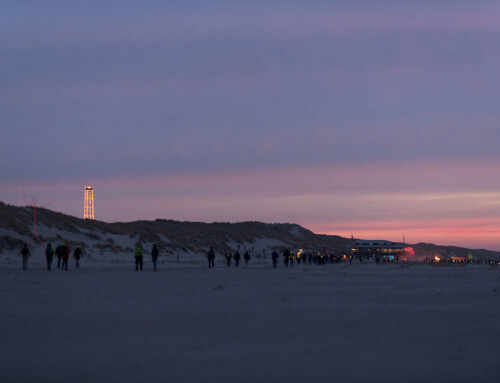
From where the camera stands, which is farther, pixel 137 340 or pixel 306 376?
pixel 137 340

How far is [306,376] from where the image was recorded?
725 cm

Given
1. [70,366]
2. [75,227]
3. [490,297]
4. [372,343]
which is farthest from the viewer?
[75,227]

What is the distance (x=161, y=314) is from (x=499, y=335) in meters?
5.75

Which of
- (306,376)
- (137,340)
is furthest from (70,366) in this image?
(306,376)

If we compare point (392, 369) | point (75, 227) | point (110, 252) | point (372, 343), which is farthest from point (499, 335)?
point (75, 227)

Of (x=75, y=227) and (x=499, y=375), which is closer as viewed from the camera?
(x=499, y=375)

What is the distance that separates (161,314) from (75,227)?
77.7 metres

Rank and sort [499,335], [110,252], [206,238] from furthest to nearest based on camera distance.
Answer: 1. [206,238]
2. [110,252]
3. [499,335]

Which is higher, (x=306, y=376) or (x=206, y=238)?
(x=206, y=238)

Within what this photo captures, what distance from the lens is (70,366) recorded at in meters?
7.72

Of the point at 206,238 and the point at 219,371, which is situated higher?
the point at 206,238

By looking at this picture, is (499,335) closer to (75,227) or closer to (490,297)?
(490,297)

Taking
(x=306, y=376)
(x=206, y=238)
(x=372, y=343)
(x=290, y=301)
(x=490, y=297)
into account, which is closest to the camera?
(x=306, y=376)

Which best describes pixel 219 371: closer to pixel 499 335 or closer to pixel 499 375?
pixel 499 375
